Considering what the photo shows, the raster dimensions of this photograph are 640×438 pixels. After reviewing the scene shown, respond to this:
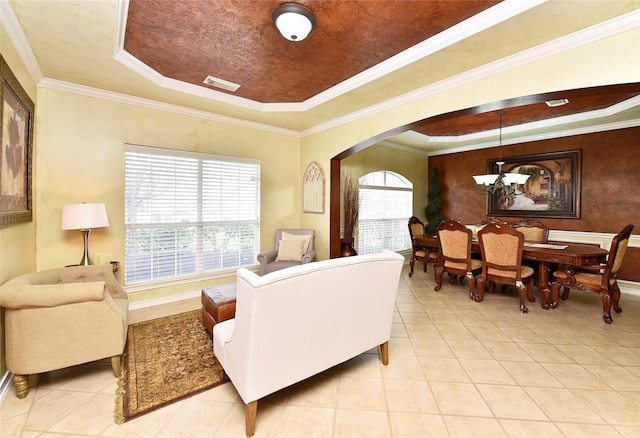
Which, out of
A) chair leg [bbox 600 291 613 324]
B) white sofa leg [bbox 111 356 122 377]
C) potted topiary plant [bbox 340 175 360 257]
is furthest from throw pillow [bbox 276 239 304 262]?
chair leg [bbox 600 291 613 324]

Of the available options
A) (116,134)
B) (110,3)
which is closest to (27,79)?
(116,134)

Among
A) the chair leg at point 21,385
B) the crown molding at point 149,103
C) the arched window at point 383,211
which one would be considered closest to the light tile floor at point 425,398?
the chair leg at point 21,385

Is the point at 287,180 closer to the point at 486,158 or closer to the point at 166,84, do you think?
the point at 166,84

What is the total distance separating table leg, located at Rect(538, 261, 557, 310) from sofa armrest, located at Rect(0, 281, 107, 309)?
4.89m

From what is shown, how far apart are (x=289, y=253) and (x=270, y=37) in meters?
2.77

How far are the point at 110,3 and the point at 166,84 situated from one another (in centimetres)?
136

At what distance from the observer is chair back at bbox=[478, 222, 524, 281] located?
3.52m

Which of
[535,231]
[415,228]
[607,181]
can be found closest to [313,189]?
[415,228]

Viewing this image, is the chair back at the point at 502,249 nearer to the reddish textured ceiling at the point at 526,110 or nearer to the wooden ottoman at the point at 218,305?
the reddish textured ceiling at the point at 526,110

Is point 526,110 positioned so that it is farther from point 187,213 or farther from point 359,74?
point 187,213

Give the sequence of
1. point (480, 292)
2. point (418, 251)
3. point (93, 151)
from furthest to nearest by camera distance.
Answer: point (418, 251) < point (480, 292) < point (93, 151)

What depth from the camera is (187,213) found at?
13.1 feet

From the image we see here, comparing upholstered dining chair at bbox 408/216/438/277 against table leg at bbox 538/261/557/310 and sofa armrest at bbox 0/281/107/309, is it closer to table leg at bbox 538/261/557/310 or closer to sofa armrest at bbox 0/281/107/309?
table leg at bbox 538/261/557/310

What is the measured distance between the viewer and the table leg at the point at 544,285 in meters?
3.66
